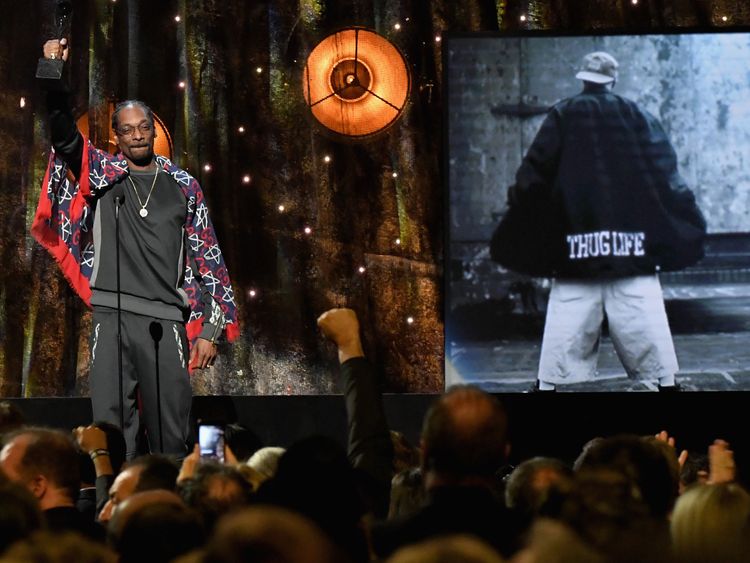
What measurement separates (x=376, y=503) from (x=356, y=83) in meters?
4.00

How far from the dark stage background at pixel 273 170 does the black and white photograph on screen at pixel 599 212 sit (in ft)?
1.57

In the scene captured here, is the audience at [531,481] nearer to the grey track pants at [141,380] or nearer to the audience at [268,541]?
the audience at [268,541]

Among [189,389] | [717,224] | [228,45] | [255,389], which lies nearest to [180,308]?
[189,389]

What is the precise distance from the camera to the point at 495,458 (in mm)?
2557

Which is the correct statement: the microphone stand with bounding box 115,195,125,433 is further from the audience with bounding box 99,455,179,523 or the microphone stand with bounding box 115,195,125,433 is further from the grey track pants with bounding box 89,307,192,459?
the audience with bounding box 99,455,179,523

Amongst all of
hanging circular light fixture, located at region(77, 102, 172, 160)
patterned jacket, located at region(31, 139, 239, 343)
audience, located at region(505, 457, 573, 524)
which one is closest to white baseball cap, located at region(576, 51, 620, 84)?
hanging circular light fixture, located at region(77, 102, 172, 160)

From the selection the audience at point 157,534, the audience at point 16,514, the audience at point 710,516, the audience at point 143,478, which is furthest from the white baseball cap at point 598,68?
the audience at point 16,514

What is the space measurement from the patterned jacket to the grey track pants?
0.59 ft

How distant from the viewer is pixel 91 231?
5.18 m

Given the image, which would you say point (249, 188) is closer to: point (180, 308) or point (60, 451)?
point (180, 308)

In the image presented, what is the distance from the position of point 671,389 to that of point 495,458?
13.1 ft

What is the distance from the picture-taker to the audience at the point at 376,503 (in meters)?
1.56

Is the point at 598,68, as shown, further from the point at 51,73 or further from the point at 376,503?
the point at 376,503

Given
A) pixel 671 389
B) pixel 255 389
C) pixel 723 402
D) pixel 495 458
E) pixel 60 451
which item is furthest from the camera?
pixel 255 389
